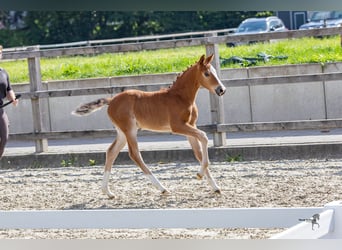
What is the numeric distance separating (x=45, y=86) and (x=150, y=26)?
16912 mm

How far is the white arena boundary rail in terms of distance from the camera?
3.93 meters

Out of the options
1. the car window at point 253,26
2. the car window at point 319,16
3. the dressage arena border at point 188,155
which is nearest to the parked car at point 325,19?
the car window at point 319,16

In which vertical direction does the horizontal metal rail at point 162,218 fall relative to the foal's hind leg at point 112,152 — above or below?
above

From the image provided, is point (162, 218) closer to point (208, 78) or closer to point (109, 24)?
→ point (208, 78)

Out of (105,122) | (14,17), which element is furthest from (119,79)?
(14,17)

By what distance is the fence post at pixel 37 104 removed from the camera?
10539 millimetres

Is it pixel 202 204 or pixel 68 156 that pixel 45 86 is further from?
pixel 202 204

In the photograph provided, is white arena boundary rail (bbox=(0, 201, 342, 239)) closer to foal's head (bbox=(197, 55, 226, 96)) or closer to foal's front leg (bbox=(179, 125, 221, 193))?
foal's front leg (bbox=(179, 125, 221, 193))

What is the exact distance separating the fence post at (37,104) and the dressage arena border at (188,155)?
0.62ft

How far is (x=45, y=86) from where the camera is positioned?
13.2 m

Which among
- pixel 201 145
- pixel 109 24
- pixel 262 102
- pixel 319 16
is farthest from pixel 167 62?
pixel 109 24

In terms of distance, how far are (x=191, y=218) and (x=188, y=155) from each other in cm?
568

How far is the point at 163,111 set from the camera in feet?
24.7

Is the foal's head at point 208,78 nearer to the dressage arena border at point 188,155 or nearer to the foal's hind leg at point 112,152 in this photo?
the foal's hind leg at point 112,152
